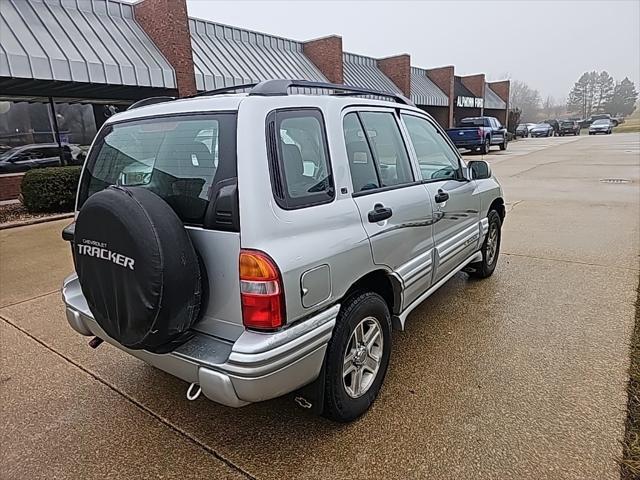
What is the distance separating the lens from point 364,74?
22516mm

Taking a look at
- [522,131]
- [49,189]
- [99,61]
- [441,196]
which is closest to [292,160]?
[441,196]

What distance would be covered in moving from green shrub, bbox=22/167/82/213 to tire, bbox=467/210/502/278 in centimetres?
885

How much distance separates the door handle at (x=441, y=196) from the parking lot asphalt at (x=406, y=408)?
3.63 ft

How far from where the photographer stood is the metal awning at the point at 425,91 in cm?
2498

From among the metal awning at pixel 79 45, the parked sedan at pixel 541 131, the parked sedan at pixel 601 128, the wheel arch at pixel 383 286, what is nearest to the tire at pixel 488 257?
the wheel arch at pixel 383 286

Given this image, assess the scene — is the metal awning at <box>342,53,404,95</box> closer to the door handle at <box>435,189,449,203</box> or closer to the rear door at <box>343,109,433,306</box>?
the door handle at <box>435,189,449,203</box>

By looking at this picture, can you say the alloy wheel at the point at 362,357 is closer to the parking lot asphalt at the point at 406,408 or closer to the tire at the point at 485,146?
the parking lot asphalt at the point at 406,408

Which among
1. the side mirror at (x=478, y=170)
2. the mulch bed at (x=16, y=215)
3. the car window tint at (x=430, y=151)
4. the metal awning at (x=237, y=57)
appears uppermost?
the metal awning at (x=237, y=57)

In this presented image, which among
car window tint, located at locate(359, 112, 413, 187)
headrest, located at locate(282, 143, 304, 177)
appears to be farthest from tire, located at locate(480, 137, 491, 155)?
headrest, located at locate(282, 143, 304, 177)

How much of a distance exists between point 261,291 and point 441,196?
1.93 metres

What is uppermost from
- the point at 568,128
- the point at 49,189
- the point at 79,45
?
the point at 79,45

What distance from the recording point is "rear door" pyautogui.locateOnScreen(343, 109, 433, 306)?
8.40 ft

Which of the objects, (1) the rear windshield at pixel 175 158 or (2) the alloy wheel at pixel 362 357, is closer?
(1) the rear windshield at pixel 175 158

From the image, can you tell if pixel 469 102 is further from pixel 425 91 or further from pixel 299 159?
pixel 299 159
